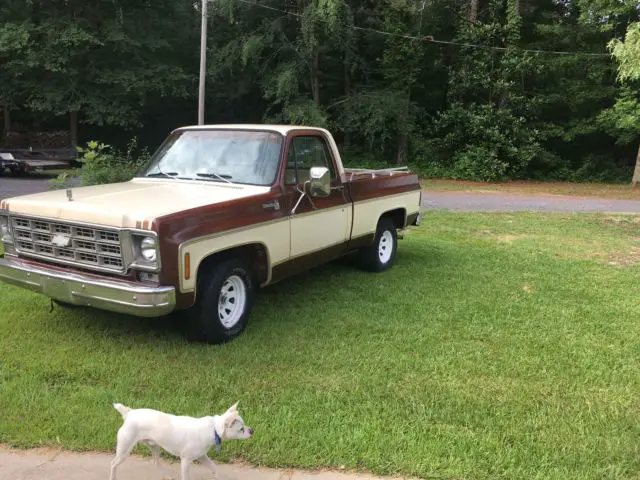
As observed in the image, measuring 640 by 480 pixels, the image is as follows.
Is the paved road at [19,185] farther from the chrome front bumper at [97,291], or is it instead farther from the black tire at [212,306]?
the black tire at [212,306]

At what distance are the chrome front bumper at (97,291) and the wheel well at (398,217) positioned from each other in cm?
420

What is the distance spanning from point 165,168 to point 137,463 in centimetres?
343

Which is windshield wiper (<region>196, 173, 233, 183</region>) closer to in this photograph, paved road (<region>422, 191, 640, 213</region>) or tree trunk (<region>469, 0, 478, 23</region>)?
paved road (<region>422, 191, 640, 213</region>)

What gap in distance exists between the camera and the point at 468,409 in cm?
385

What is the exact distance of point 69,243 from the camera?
4.60m

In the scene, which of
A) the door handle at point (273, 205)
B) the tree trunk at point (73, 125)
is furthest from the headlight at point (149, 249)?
the tree trunk at point (73, 125)

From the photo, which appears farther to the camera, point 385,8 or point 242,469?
point 385,8

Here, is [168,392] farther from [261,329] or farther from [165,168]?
[165,168]

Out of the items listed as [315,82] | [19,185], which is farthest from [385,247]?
[315,82]

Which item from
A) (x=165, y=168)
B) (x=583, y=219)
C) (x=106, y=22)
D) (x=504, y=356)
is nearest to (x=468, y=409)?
(x=504, y=356)

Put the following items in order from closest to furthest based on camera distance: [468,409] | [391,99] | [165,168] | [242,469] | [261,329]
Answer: [242,469] < [468,409] < [261,329] < [165,168] < [391,99]

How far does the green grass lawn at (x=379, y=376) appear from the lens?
336cm

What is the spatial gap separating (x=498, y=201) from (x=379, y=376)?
14.8 metres

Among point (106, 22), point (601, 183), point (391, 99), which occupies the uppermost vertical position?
point (106, 22)
